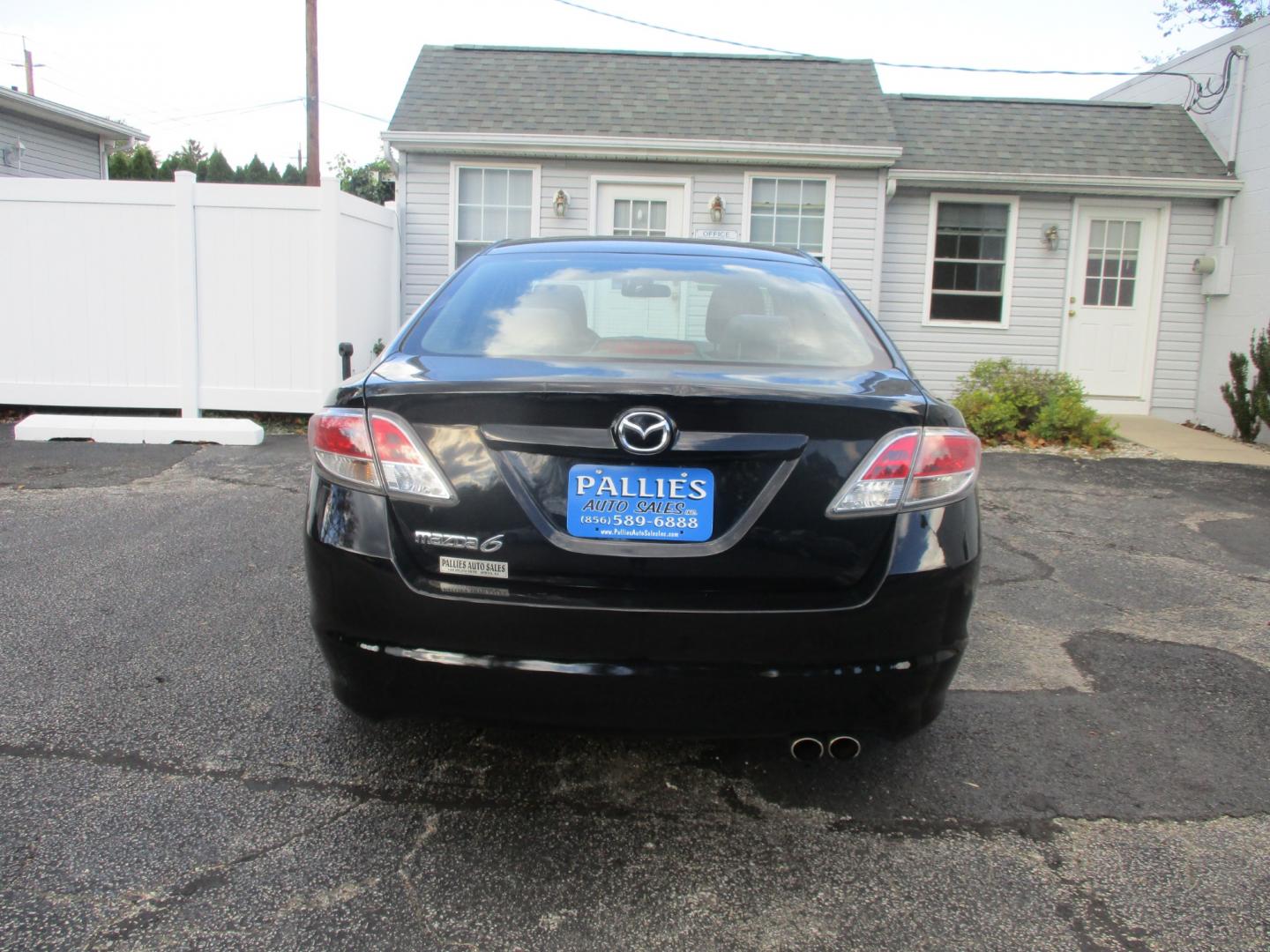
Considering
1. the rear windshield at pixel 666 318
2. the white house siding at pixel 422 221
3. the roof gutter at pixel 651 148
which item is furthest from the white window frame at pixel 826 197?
the rear windshield at pixel 666 318

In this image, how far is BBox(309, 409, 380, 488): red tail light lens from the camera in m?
2.34

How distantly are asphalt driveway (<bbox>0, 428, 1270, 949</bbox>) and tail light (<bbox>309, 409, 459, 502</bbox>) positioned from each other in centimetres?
90

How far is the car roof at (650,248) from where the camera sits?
3344mm

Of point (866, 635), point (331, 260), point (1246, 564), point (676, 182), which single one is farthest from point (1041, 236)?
point (866, 635)

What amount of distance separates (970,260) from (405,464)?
34.8ft

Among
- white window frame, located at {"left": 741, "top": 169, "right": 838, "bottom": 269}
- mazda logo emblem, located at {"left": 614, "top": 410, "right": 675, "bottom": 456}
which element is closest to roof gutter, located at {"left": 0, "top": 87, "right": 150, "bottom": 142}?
white window frame, located at {"left": 741, "top": 169, "right": 838, "bottom": 269}

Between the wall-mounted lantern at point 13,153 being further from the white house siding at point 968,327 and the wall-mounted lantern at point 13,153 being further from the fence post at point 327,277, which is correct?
the white house siding at point 968,327

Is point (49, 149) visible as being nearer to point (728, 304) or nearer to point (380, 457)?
point (728, 304)

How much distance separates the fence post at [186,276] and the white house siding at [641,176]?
9.22 ft

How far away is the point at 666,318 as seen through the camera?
3.52 m

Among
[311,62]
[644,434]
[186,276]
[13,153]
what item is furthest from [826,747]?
[13,153]

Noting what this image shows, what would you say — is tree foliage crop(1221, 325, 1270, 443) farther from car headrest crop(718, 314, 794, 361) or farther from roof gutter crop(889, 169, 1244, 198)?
car headrest crop(718, 314, 794, 361)

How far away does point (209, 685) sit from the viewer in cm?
338

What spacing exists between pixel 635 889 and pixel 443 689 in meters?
0.64
